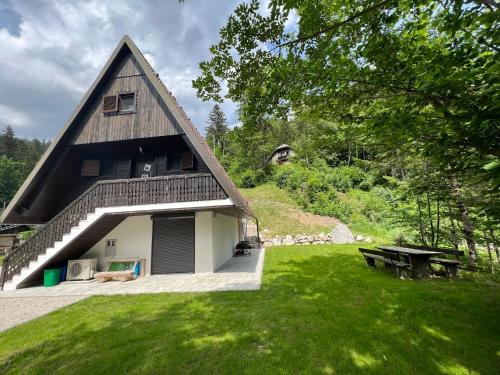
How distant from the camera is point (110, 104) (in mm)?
9992

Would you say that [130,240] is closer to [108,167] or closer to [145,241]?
[145,241]

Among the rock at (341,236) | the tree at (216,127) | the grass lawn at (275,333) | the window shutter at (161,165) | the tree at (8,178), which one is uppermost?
the tree at (216,127)

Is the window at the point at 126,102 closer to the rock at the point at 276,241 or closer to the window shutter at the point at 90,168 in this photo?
the window shutter at the point at 90,168

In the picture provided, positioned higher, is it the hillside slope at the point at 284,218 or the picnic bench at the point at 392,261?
the hillside slope at the point at 284,218

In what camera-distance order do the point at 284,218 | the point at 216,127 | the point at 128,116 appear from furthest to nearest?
the point at 216,127
the point at 284,218
the point at 128,116

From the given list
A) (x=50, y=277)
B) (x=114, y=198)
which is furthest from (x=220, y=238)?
(x=50, y=277)

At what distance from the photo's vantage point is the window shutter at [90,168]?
1114 cm

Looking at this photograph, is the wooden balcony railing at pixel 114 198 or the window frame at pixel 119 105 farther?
the window frame at pixel 119 105

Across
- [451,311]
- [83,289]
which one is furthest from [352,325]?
[83,289]

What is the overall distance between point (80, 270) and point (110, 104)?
7204 millimetres

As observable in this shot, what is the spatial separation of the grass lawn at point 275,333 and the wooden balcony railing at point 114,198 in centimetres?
360

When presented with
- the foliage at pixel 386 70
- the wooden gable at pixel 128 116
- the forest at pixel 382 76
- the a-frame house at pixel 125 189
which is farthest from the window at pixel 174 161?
the foliage at pixel 386 70

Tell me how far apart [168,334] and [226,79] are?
460 cm

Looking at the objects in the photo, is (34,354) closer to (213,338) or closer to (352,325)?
(213,338)
